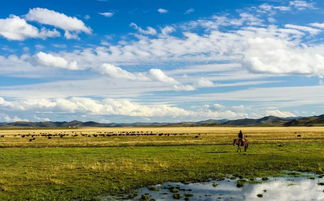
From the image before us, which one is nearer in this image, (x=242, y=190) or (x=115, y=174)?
(x=242, y=190)

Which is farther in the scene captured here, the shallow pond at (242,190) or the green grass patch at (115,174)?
the green grass patch at (115,174)

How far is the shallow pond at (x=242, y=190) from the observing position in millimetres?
19156

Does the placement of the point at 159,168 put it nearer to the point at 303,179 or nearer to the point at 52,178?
the point at 52,178

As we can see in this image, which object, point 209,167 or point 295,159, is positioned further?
point 295,159

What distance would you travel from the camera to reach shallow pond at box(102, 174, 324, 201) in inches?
754

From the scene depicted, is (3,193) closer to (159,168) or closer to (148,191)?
(148,191)

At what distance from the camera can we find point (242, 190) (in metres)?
20.9

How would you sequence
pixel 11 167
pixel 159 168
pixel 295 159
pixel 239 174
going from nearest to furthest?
pixel 239 174, pixel 159 168, pixel 11 167, pixel 295 159

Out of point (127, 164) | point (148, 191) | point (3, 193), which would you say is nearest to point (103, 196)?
point (148, 191)

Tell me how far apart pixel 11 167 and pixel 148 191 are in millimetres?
17974

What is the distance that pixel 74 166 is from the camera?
32312 millimetres

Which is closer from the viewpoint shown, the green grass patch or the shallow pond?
the shallow pond

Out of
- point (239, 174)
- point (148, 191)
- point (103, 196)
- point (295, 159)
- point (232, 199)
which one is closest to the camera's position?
point (232, 199)

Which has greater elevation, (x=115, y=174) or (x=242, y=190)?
(x=242, y=190)
